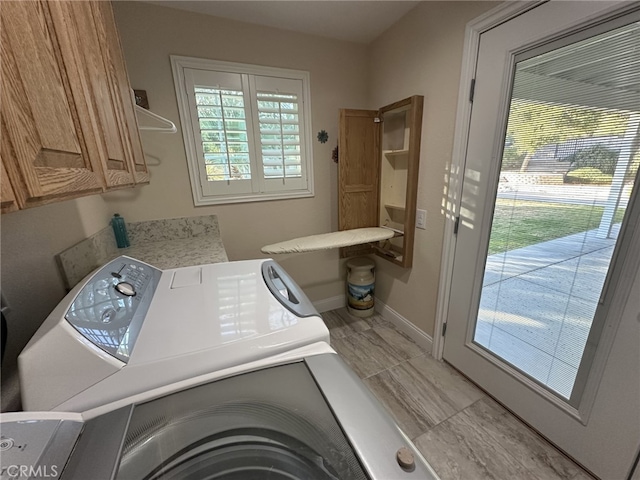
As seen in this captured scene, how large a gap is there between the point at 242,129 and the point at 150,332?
1.71 m

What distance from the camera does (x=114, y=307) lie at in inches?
29.8

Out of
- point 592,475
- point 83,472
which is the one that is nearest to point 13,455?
point 83,472

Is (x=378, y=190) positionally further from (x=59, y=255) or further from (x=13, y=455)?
(x=13, y=455)

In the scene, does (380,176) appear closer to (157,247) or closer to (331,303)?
(331,303)

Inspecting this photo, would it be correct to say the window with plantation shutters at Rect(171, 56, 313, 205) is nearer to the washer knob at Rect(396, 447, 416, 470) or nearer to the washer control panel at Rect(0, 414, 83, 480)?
the washer control panel at Rect(0, 414, 83, 480)

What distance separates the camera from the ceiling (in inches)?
65.8

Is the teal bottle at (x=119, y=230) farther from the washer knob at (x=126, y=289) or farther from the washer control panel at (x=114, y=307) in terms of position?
the washer knob at (x=126, y=289)

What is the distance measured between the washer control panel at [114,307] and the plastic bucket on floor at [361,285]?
1.81 m

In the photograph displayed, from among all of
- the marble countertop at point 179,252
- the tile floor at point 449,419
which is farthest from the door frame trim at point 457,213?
the marble countertop at point 179,252

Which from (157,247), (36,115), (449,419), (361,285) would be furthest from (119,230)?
(449,419)

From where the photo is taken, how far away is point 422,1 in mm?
1687

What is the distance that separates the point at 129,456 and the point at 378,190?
225cm

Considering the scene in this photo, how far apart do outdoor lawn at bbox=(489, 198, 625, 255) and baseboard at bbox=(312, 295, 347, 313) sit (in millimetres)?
1588

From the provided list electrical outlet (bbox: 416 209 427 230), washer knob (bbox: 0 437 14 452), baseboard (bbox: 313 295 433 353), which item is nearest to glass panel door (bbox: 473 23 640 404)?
electrical outlet (bbox: 416 209 427 230)
